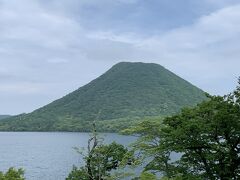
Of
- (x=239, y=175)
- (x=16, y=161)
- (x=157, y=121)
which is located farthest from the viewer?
(x=16, y=161)

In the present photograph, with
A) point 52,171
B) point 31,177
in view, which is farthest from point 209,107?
point 52,171

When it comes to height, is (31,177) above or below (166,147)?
below

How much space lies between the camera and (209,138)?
28.0m

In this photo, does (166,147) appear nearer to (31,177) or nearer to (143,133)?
(143,133)

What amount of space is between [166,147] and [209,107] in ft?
15.0

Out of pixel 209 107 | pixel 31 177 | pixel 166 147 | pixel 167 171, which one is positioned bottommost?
pixel 31 177

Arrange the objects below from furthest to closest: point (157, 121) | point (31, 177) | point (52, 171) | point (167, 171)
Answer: point (52, 171), point (31, 177), point (157, 121), point (167, 171)

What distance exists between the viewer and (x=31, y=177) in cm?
10444

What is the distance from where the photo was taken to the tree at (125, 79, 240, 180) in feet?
88.2

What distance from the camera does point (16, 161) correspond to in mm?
143750

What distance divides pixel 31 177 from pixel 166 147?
81.1 m

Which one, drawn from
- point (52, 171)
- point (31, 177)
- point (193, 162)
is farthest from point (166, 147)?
point (52, 171)

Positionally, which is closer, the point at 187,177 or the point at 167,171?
the point at 187,177

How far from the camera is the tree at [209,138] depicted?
26891 mm
